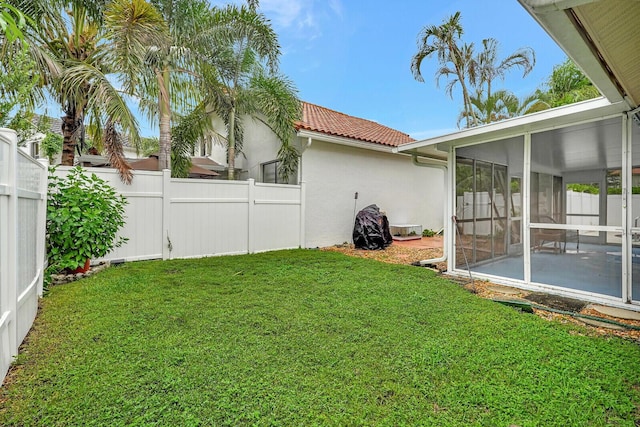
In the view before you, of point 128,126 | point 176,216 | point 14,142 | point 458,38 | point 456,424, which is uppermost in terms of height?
point 458,38

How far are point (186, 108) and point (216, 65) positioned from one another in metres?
1.54

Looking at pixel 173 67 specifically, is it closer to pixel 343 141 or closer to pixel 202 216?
pixel 202 216

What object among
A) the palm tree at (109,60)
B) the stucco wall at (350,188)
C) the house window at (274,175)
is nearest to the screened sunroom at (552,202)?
the stucco wall at (350,188)

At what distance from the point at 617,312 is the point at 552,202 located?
2.11 m

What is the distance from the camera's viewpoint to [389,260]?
25.3 feet

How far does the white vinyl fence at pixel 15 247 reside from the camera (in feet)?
7.87

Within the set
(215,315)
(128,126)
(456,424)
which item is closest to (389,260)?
(215,315)

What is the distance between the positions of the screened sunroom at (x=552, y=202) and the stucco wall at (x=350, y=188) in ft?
11.6

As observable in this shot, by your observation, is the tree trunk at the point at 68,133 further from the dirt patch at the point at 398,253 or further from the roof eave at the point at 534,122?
the roof eave at the point at 534,122

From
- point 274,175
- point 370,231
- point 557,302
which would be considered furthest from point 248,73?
point 557,302

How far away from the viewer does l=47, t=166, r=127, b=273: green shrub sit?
4.85 meters

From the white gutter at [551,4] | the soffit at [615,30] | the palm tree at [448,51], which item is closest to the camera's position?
the white gutter at [551,4]

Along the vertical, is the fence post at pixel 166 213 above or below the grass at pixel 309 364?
above

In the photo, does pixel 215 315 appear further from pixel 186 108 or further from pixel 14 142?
pixel 186 108
